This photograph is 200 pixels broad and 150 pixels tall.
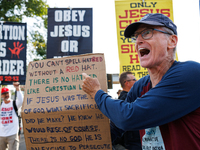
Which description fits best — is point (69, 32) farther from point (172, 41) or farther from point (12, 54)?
point (172, 41)

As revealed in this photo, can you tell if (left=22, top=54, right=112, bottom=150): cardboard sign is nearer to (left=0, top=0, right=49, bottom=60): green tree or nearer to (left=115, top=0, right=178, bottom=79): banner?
(left=115, top=0, right=178, bottom=79): banner

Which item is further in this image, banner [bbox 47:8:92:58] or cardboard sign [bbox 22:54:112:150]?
banner [bbox 47:8:92:58]

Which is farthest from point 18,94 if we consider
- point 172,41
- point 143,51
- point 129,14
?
point 172,41

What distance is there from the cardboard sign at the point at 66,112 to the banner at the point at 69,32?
8.81 ft

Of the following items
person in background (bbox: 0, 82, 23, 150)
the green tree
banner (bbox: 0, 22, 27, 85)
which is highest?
the green tree

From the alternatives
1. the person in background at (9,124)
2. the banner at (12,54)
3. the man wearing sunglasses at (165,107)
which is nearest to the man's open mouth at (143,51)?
→ the man wearing sunglasses at (165,107)

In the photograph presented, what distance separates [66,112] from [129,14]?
148 inches

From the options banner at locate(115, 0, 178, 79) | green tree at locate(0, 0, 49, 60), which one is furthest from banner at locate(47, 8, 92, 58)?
green tree at locate(0, 0, 49, 60)

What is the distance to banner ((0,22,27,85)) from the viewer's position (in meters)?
4.86

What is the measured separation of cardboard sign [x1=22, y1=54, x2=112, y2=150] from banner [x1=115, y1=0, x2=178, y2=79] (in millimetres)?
2854

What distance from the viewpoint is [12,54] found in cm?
491

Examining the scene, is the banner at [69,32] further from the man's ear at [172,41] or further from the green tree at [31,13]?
the green tree at [31,13]

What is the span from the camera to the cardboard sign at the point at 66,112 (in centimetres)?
160

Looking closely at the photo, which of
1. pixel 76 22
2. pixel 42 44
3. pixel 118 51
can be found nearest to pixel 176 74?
pixel 118 51
